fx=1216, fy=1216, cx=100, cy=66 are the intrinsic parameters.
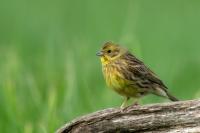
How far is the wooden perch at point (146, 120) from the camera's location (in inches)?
346

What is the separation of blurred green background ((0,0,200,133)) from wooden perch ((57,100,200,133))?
1.97 feet

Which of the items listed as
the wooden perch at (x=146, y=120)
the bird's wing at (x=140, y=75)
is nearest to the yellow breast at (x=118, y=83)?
the bird's wing at (x=140, y=75)

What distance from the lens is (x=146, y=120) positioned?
350 inches

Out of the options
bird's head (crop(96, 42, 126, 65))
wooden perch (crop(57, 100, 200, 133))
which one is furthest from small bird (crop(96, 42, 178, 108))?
wooden perch (crop(57, 100, 200, 133))

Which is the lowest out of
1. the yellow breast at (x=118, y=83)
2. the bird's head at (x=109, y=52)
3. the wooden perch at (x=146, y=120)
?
the wooden perch at (x=146, y=120)

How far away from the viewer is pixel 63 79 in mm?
10500

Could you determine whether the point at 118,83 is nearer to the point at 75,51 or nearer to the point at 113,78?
the point at 113,78

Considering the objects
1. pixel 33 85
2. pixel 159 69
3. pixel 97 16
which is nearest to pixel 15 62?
→ pixel 33 85

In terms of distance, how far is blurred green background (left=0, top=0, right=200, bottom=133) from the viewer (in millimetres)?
10336

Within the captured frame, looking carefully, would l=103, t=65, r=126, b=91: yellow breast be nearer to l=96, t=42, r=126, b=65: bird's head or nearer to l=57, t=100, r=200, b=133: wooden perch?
l=96, t=42, r=126, b=65: bird's head

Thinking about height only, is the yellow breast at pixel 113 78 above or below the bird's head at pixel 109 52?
below

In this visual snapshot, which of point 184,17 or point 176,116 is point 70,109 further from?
point 184,17

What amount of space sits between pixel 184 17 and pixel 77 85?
6.07m

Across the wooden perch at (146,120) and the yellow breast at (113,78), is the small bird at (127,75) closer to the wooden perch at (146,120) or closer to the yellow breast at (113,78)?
the yellow breast at (113,78)
